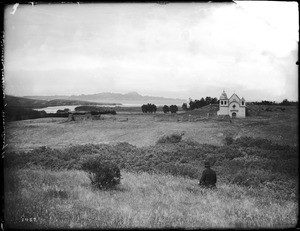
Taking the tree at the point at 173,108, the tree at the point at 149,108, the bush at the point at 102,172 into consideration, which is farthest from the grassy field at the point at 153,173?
the tree at the point at 173,108

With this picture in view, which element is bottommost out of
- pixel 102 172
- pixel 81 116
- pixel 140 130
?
pixel 102 172

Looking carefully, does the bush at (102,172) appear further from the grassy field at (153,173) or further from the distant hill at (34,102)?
the distant hill at (34,102)

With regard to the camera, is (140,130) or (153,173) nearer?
(153,173)

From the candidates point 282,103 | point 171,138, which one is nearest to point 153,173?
point 171,138

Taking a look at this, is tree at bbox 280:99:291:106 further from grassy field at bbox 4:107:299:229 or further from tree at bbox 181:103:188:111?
tree at bbox 181:103:188:111

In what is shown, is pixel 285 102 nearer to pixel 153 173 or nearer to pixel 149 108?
pixel 149 108

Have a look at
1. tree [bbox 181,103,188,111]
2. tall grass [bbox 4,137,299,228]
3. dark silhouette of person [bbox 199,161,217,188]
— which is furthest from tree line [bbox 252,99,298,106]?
dark silhouette of person [bbox 199,161,217,188]
